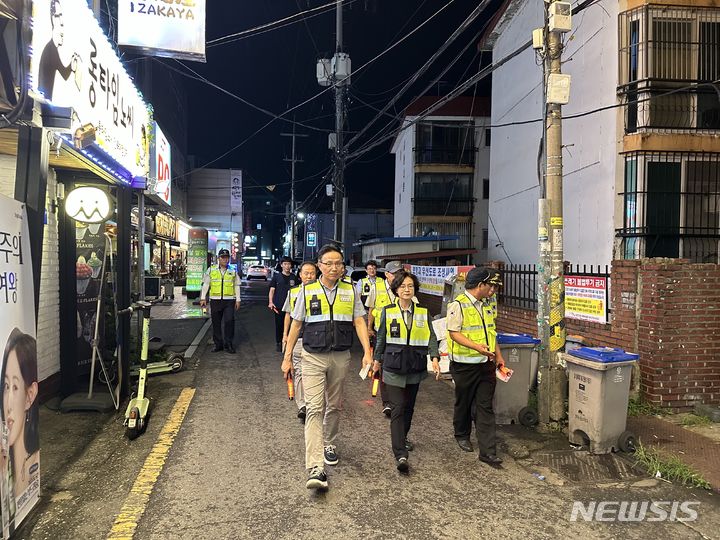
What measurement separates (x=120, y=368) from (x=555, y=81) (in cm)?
613

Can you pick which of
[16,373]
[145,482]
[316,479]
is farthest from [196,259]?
[16,373]

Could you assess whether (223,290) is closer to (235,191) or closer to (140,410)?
(140,410)

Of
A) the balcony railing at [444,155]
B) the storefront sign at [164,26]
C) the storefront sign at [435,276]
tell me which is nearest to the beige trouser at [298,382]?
the storefront sign at [164,26]

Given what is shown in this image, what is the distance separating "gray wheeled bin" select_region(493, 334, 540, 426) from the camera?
5.55 metres

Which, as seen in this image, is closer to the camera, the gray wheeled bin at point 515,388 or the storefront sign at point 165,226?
the gray wheeled bin at point 515,388

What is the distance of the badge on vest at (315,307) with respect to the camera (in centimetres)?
420

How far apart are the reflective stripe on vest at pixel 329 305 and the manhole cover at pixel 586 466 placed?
2362mm

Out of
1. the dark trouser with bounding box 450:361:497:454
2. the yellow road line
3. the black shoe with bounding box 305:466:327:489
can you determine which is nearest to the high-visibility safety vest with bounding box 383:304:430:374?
the dark trouser with bounding box 450:361:497:454

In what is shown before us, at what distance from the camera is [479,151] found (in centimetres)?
2669

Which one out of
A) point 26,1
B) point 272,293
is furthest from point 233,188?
point 26,1

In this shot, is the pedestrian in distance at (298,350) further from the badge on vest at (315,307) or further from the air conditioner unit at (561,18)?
the air conditioner unit at (561,18)

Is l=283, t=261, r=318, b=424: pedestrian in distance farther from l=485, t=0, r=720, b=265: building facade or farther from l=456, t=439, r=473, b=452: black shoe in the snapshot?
l=485, t=0, r=720, b=265: building facade

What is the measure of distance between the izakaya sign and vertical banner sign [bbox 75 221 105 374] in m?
1.01

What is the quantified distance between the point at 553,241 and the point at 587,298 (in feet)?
6.27
